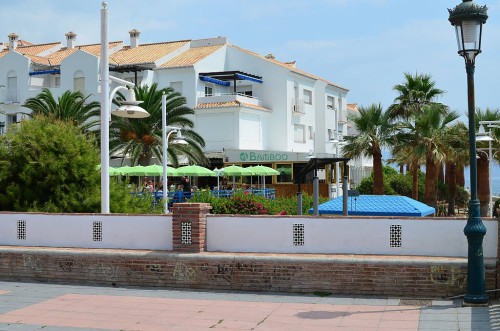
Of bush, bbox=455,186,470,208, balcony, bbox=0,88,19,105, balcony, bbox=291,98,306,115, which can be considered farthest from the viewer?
balcony, bbox=291,98,306,115

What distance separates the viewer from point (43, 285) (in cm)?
1370

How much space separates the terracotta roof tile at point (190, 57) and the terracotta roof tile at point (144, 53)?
91cm

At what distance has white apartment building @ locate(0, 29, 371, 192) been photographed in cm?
4841

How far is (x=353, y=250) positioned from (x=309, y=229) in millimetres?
933

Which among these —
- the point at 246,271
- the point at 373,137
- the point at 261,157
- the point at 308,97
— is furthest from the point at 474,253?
the point at 308,97

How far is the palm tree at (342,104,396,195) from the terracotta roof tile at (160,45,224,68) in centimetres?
1783

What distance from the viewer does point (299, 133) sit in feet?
179

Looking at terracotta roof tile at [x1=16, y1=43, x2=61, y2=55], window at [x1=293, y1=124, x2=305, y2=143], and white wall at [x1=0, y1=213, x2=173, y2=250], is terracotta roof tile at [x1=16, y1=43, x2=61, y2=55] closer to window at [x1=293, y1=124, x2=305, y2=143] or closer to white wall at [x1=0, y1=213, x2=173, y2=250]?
window at [x1=293, y1=124, x2=305, y2=143]

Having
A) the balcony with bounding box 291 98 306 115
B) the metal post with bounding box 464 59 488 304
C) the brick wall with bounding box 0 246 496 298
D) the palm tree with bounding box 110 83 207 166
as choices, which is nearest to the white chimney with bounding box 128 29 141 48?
the balcony with bounding box 291 98 306 115

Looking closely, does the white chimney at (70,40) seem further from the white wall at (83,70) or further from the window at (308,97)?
the window at (308,97)

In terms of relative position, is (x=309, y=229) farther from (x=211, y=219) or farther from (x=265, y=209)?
(x=265, y=209)

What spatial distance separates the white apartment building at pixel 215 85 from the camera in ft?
159

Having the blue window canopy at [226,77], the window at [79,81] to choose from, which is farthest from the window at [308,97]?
the window at [79,81]

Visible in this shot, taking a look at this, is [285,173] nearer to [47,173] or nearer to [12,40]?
[47,173]
